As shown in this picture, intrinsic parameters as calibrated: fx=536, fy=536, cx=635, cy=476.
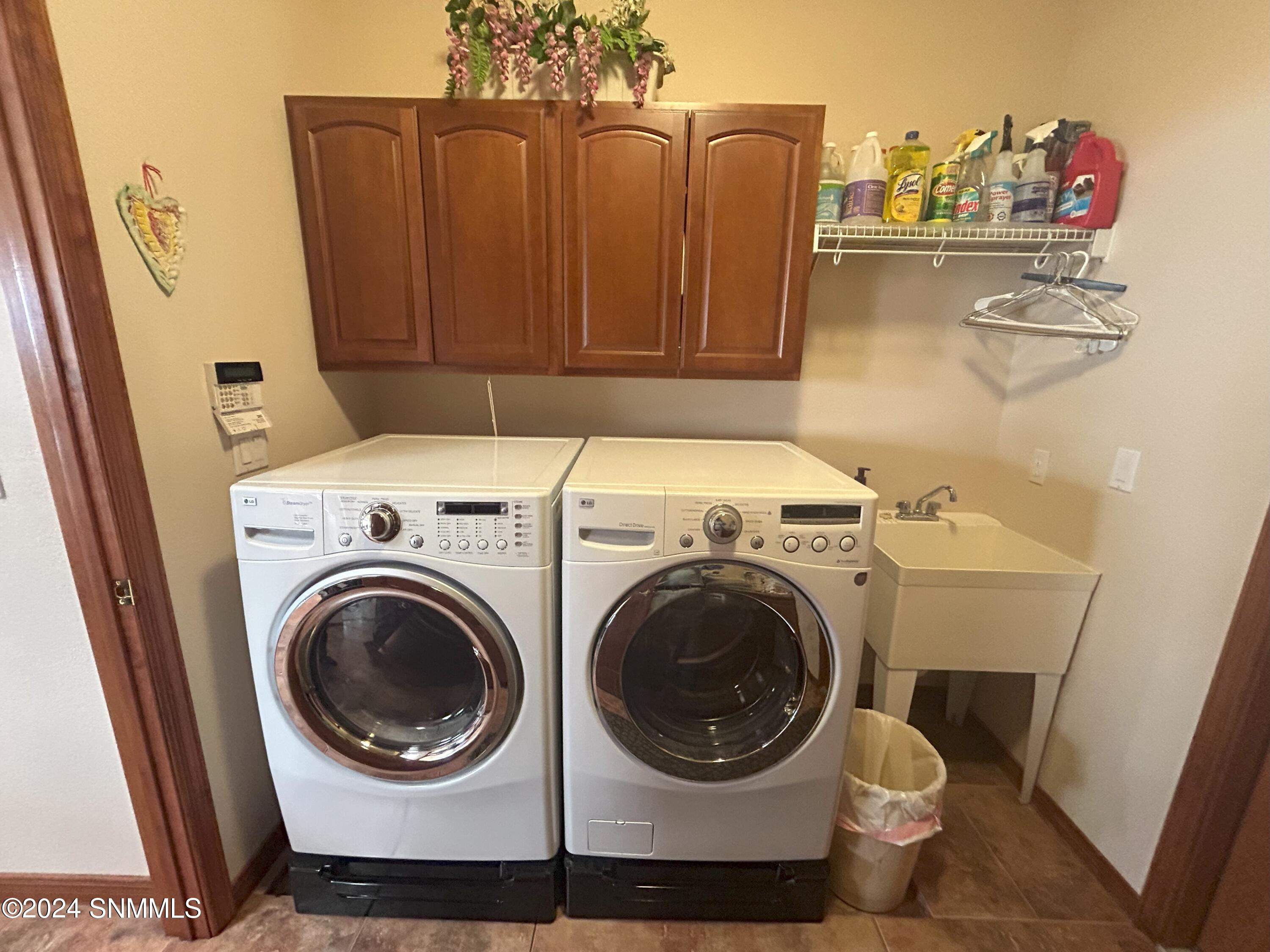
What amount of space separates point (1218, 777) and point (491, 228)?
2.24 metres

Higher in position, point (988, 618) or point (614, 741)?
point (988, 618)

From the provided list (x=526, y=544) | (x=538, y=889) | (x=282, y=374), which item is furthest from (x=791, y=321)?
(x=538, y=889)

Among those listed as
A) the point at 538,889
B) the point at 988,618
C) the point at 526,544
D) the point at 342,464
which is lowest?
the point at 538,889

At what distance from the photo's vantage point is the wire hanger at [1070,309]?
57.6 inches

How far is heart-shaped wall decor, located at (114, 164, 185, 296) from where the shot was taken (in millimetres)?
1060

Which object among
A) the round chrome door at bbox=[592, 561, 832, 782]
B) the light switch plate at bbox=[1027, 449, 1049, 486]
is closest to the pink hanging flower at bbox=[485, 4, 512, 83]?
the round chrome door at bbox=[592, 561, 832, 782]

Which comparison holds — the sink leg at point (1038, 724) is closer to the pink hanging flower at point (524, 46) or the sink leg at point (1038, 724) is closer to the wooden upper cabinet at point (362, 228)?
the wooden upper cabinet at point (362, 228)

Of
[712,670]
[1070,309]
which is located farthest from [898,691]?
[1070,309]

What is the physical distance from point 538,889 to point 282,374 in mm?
1522

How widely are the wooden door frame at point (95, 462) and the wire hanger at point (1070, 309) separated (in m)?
2.15

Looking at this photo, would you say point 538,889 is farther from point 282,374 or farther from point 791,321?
point 791,321

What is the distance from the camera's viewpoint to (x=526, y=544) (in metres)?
1.12

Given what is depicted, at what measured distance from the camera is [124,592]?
1.09 metres

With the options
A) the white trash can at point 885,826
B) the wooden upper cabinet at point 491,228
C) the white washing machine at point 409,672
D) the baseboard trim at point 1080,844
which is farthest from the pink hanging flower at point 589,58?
the baseboard trim at point 1080,844
